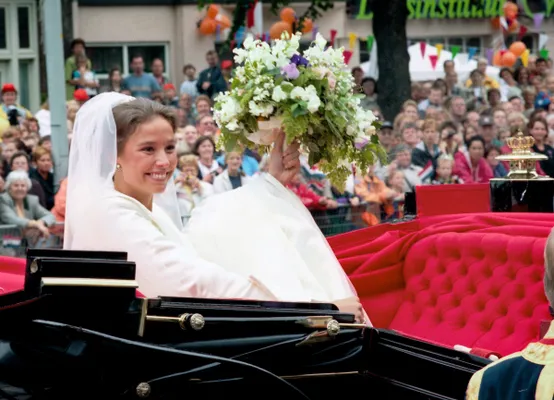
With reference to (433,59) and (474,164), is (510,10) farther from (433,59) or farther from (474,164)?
(474,164)

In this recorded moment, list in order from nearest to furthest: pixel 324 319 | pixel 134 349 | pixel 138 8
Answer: pixel 134 349, pixel 324 319, pixel 138 8

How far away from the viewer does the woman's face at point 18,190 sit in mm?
9742

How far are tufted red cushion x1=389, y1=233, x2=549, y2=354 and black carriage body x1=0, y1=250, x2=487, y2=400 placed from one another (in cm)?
142

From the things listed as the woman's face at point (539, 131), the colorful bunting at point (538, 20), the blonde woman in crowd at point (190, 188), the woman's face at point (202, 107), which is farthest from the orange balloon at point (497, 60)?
the blonde woman in crowd at point (190, 188)

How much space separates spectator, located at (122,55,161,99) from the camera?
608 inches

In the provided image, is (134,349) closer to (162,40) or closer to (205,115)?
(205,115)

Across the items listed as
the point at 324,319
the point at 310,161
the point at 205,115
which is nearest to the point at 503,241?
the point at 310,161

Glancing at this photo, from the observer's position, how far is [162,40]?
22.5 m

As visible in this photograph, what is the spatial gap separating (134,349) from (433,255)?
8.97ft

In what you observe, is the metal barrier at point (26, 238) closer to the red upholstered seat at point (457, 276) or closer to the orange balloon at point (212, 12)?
the red upholstered seat at point (457, 276)

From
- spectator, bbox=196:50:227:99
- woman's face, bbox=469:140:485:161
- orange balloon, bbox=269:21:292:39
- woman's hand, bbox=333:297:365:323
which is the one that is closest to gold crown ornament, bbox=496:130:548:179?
woman's hand, bbox=333:297:365:323

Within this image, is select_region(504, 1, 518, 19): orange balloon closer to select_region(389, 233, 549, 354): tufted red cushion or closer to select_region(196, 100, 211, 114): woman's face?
select_region(196, 100, 211, 114): woman's face

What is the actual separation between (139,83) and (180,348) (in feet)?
38.1

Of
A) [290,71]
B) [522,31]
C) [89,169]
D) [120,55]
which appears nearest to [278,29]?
[120,55]
